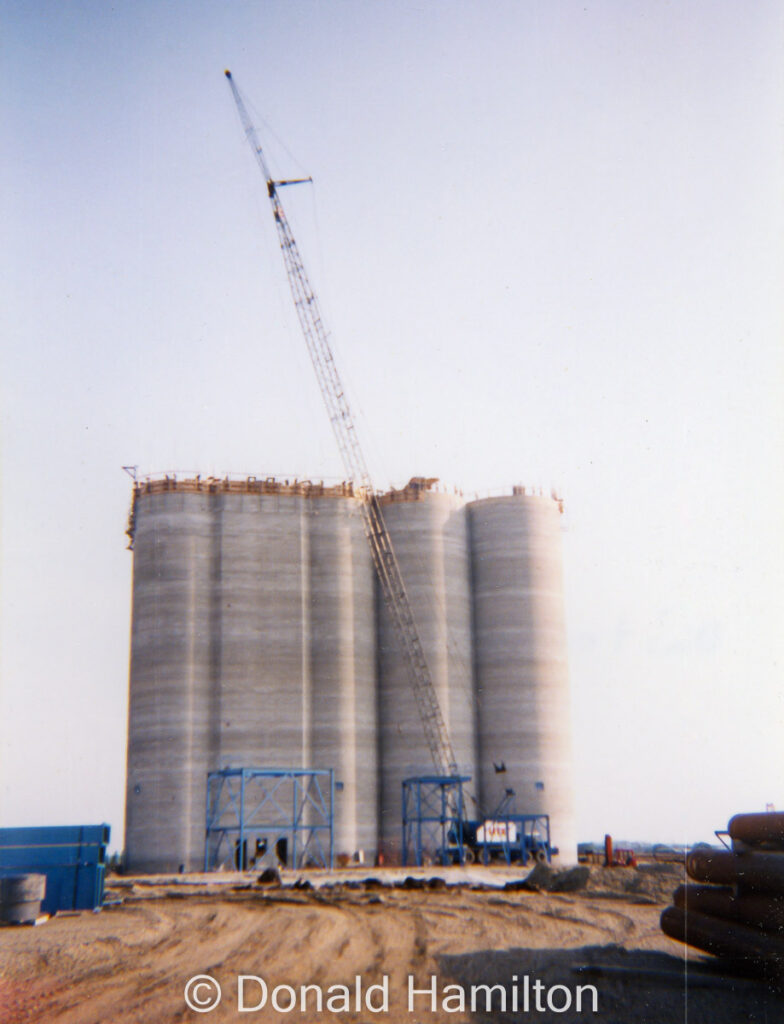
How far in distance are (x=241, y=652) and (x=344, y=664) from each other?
788cm

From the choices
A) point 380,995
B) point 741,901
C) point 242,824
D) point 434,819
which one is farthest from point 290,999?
point 434,819

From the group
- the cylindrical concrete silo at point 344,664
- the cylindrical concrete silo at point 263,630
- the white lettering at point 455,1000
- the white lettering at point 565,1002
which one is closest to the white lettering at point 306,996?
the white lettering at point 455,1000

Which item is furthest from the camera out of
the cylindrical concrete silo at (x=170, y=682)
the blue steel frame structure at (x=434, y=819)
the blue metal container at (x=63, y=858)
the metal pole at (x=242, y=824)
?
the blue steel frame structure at (x=434, y=819)

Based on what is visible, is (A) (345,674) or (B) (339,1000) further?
(A) (345,674)

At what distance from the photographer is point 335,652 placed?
258ft

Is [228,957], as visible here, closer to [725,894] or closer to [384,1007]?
[384,1007]

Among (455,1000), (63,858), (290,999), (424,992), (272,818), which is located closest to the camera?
(455,1000)

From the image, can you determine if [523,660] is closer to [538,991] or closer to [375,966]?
[375,966]

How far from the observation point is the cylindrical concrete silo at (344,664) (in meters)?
76.9

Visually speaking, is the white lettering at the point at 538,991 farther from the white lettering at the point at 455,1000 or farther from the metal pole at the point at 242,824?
the metal pole at the point at 242,824

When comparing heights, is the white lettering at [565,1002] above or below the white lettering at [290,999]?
below

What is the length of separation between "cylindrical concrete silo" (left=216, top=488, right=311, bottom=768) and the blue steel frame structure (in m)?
8.81

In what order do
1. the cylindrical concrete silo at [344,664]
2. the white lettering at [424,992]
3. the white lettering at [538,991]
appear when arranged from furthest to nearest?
the cylindrical concrete silo at [344,664] < the white lettering at [538,991] < the white lettering at [424,992]

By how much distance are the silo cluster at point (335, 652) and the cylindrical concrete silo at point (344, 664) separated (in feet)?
0.42
